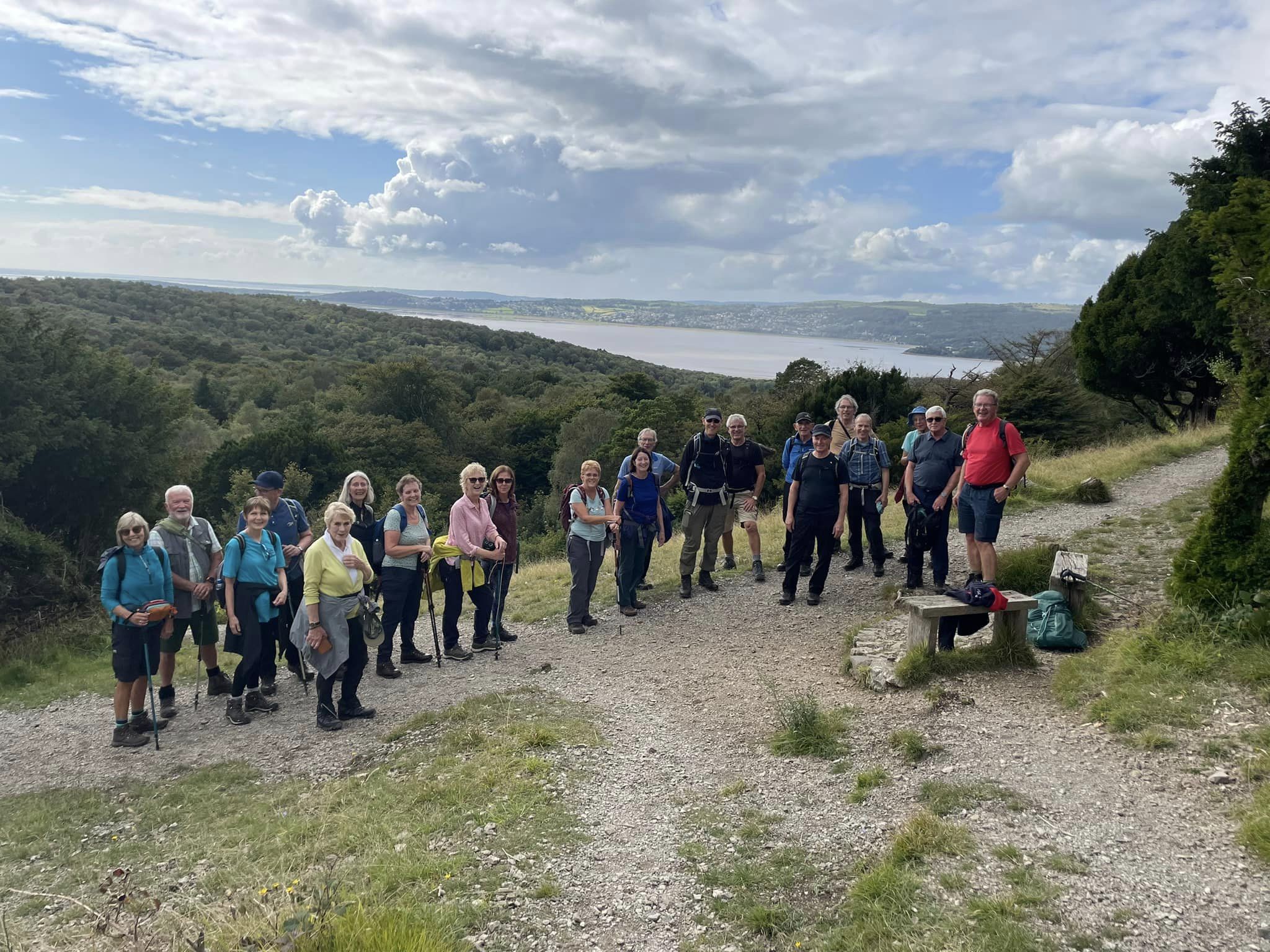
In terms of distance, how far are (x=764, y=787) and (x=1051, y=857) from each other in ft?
5.28

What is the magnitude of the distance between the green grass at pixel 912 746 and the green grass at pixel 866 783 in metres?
0.23

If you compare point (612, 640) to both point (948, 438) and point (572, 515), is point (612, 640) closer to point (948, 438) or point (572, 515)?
point (572, 515)

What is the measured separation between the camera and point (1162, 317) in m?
19.6

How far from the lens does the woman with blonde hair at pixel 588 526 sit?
8.01 metres

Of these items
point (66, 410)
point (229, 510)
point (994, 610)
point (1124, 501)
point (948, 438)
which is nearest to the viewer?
point (994, 610)

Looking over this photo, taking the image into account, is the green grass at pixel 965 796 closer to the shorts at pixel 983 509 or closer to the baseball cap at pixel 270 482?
the shorts at pixel 983 509

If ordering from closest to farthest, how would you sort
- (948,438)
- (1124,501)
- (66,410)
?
(948,438) < (1124,501) < (66,410)

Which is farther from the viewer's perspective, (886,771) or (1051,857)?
(886,771)

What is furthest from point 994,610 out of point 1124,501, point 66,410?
point 66,410

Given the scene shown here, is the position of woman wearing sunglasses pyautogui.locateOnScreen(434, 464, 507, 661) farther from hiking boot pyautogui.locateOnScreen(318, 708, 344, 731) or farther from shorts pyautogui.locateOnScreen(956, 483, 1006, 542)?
shorts pyautogui.locateOnScreen(956, 483, 1006, 542)

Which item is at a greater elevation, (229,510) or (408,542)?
(408,542)

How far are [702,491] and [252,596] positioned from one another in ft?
14.9

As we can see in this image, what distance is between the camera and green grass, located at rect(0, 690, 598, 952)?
3.47 meters

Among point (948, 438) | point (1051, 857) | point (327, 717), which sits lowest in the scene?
point (327, 717)
